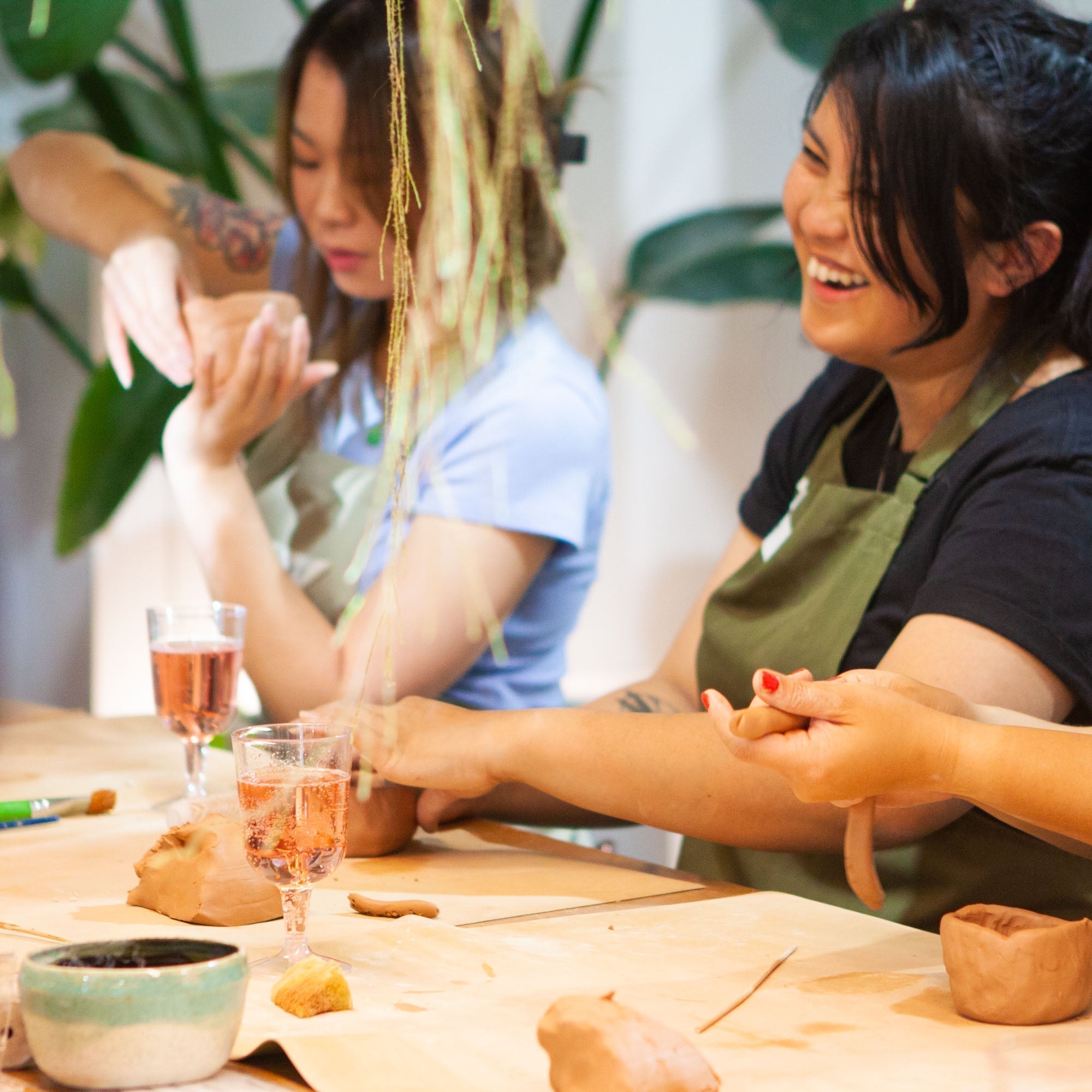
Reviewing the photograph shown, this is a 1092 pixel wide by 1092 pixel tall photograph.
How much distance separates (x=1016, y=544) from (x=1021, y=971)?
0.39 meters

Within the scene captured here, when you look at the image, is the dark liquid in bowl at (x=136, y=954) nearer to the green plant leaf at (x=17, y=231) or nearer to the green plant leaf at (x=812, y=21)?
the green plant leaf at (x=812, y=21)

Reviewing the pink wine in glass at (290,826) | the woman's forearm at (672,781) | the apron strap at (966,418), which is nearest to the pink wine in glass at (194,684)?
the woman's forearm at (672,781)

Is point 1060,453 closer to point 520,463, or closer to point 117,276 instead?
point 520,463

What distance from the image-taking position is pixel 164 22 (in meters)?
2.40

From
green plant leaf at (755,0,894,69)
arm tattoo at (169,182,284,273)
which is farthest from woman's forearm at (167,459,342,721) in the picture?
green plant leaf at (755,0,894,69)

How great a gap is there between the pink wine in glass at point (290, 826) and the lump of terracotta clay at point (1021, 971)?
0.32m

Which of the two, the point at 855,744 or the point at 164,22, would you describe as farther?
the point at 164,22

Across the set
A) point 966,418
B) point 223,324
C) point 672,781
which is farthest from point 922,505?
point 223,324

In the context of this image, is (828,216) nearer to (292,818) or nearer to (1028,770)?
(1028,770)

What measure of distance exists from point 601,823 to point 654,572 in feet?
3.91

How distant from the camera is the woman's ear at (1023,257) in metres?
1.07

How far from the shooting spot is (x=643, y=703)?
1.27m

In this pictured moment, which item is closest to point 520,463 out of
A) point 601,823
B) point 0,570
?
point 601,823

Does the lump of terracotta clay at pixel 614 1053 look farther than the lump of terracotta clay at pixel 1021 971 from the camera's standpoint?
No
